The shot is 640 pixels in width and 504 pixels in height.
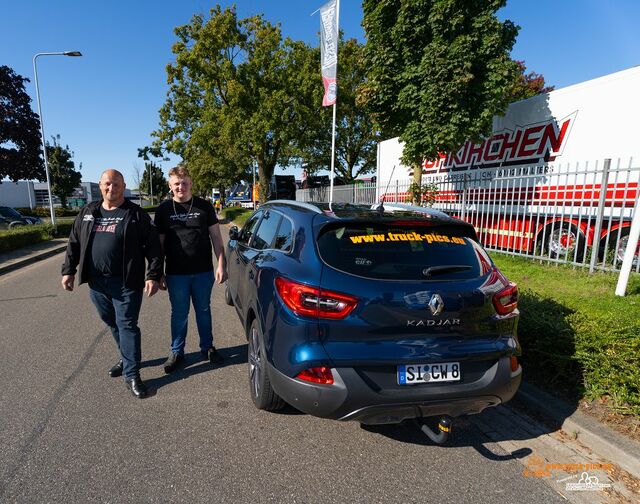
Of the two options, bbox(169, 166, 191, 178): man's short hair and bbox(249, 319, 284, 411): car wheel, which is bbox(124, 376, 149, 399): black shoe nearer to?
bbox(249, 319, 284, 411): car wheel

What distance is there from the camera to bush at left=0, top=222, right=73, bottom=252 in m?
12.8

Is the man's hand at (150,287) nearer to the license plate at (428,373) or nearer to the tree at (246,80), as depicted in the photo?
the license plate at (428,373)

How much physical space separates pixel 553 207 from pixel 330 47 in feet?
24.0

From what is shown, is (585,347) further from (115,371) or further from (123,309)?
(115,371)

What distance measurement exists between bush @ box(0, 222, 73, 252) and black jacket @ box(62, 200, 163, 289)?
12.1m

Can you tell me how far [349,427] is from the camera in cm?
294

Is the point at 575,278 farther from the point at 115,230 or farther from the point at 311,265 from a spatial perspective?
the point at 115,230

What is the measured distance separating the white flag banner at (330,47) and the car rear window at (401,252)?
9078mm

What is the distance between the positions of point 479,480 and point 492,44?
333 inches

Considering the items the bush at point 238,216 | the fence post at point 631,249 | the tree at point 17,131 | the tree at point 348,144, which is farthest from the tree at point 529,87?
the tree at point 17,131

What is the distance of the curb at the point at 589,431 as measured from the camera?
247 centimetres

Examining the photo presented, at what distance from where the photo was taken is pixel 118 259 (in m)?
3.28

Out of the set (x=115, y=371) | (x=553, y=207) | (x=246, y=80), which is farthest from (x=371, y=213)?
(x=246, y=80)

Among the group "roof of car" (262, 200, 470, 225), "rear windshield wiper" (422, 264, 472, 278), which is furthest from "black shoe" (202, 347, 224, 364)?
"rear windshield wiper" (422, 264, 472, 278)
